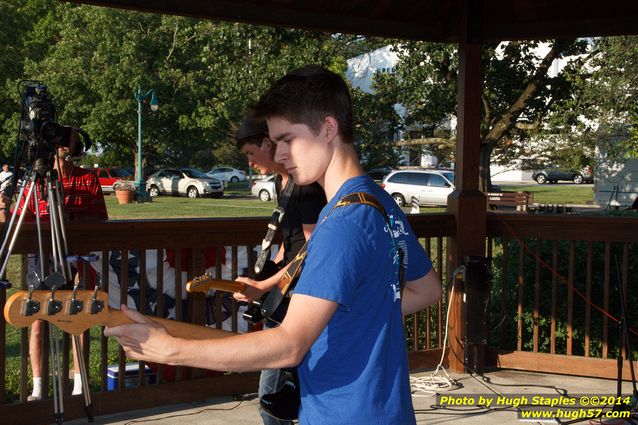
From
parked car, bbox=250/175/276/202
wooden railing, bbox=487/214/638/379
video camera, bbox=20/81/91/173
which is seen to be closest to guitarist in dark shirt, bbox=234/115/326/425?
video camera, bbox=20/81/91/173

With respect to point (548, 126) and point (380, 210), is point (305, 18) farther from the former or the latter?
point (548, 126)

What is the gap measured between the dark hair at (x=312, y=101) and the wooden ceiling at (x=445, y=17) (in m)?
3.79

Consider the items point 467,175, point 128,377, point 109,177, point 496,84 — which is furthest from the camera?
point 109,177

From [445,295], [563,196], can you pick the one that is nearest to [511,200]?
[563,196]

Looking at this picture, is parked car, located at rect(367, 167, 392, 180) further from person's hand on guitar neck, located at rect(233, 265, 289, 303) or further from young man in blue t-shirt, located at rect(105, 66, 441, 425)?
young man in blue t-shirt, located at rect(105, 66, 441, 425)

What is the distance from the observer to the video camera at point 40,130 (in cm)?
424

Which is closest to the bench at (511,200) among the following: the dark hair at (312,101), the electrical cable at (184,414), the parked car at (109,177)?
the parked car at (109,177)

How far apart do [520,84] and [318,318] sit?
2195 cm

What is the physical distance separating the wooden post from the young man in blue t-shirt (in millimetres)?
4154

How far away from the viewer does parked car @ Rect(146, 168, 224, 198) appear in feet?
131

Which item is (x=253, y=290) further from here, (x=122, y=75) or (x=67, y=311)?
(x=122, y=75)

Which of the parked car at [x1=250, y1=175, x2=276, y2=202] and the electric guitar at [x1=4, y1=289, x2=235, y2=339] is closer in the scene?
the electric guitar at [x1=4, y1=289, x2=235, y2=339]

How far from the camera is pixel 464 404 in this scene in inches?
214

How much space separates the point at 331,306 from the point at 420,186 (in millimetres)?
31343
